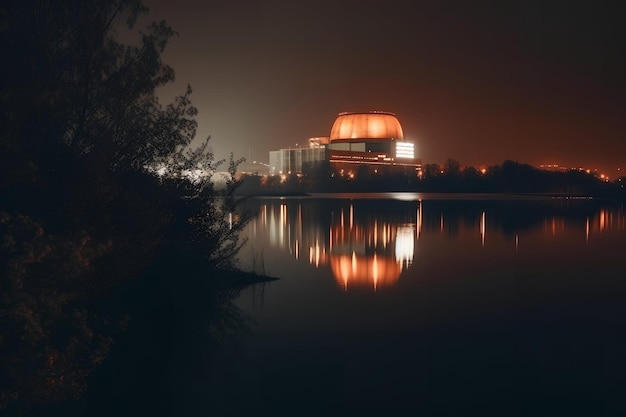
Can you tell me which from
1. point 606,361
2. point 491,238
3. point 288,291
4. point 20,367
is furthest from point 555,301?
point 491,238

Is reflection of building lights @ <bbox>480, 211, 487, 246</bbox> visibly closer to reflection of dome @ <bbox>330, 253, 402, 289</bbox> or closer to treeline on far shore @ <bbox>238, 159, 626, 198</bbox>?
reflection of dome @ <bbox>330, 253, 402, 289</bbox>

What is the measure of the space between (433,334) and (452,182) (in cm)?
14164

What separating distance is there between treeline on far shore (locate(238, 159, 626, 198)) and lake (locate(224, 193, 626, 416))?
12074 cm

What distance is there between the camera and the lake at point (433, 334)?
9.85m

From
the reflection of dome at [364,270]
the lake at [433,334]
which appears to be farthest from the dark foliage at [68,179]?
the reflection of dome at [364,270]

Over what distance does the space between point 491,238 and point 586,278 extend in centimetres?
1513

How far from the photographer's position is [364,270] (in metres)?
24.3

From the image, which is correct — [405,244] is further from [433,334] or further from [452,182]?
[452,182]

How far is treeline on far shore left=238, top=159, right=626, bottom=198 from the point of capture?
150m

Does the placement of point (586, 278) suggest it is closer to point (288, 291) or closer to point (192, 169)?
point (288, 291)

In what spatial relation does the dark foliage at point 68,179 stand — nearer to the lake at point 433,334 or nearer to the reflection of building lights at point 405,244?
the lake at point 433,334

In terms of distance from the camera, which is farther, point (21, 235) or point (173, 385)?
point (173, 385)

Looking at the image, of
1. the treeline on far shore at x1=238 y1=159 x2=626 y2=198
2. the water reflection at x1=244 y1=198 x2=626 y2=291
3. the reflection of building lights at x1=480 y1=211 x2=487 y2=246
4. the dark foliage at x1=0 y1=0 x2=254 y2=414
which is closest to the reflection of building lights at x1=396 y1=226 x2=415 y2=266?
the water reflection at x1=244 y1=198 x2=626 y2=291

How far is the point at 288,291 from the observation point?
63.5 ft
